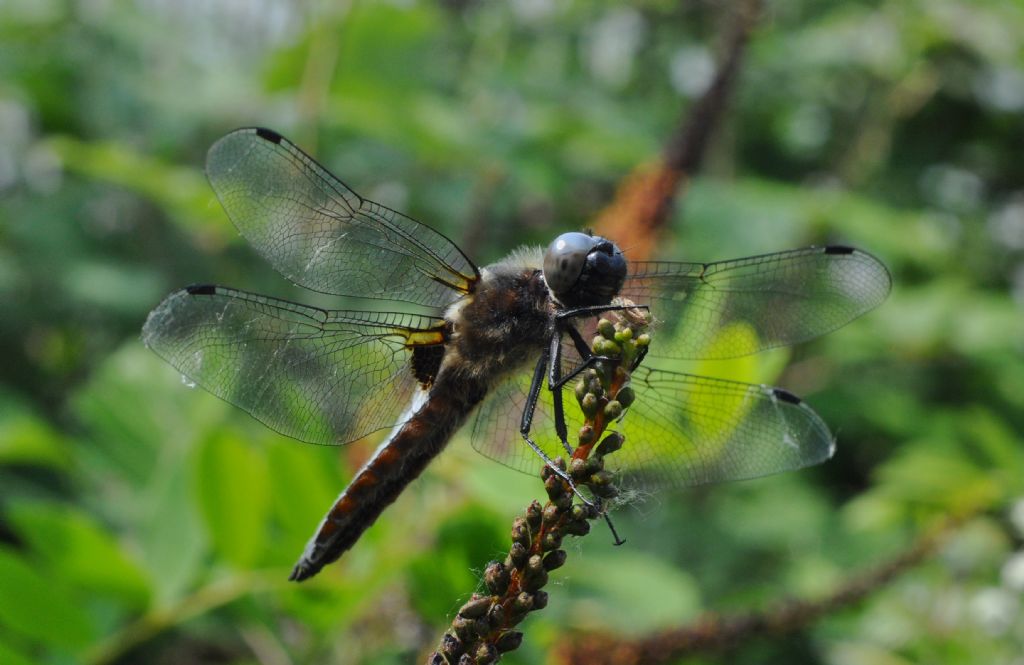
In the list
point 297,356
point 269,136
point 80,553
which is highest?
point 269,136

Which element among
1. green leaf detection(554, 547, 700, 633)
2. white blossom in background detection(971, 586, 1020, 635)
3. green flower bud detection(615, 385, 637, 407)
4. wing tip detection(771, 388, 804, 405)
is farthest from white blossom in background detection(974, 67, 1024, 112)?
green flower bud detection(615, 385, 637, 407)

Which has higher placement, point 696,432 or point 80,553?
point 696,432

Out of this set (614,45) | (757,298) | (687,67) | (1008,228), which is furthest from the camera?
(614,45)

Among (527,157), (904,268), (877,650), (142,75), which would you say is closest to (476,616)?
(527,157)

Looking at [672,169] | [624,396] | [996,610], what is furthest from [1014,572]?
[624,396]

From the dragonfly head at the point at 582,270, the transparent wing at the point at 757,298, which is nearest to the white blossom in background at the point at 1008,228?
the transparent wing at the point at 757,298

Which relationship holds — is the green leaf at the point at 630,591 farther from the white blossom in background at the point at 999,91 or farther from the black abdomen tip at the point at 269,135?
the white blossom in background at the point at 999,91

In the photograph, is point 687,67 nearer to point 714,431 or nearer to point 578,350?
point 714,431
